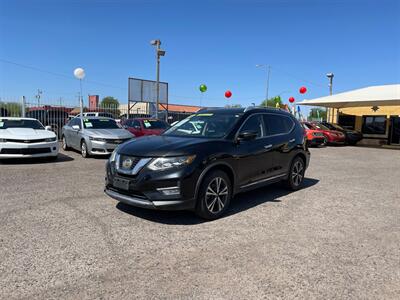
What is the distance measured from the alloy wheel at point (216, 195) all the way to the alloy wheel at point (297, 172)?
2.51 metres

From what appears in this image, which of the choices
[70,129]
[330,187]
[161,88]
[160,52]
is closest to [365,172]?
[330,187]

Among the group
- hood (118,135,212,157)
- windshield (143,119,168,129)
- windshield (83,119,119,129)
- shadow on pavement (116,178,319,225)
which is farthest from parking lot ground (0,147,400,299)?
windshield (143,119,168,129)

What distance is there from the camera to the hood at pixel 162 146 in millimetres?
4473

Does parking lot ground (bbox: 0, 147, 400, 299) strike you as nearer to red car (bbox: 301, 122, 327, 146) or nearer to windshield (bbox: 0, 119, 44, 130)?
windshield (bbox: 0, 119, 44, 130)

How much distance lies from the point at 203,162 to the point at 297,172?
3244 mm

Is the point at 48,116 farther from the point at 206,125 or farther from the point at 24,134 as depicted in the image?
the point at 206,125

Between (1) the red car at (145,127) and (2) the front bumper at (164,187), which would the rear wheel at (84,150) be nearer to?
(1) the red car at (145,127)

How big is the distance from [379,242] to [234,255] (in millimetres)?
1986

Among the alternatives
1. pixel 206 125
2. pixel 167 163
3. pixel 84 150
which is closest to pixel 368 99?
pixel 84 150

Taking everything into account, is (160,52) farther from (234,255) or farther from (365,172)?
(234,255)

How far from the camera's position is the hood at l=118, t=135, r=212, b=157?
14.7 feet

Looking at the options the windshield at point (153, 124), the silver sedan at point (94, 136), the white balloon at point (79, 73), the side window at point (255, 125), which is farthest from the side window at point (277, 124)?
the white balloon at point (79, 73)

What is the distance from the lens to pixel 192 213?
202 inches

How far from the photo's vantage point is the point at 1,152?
920cm
